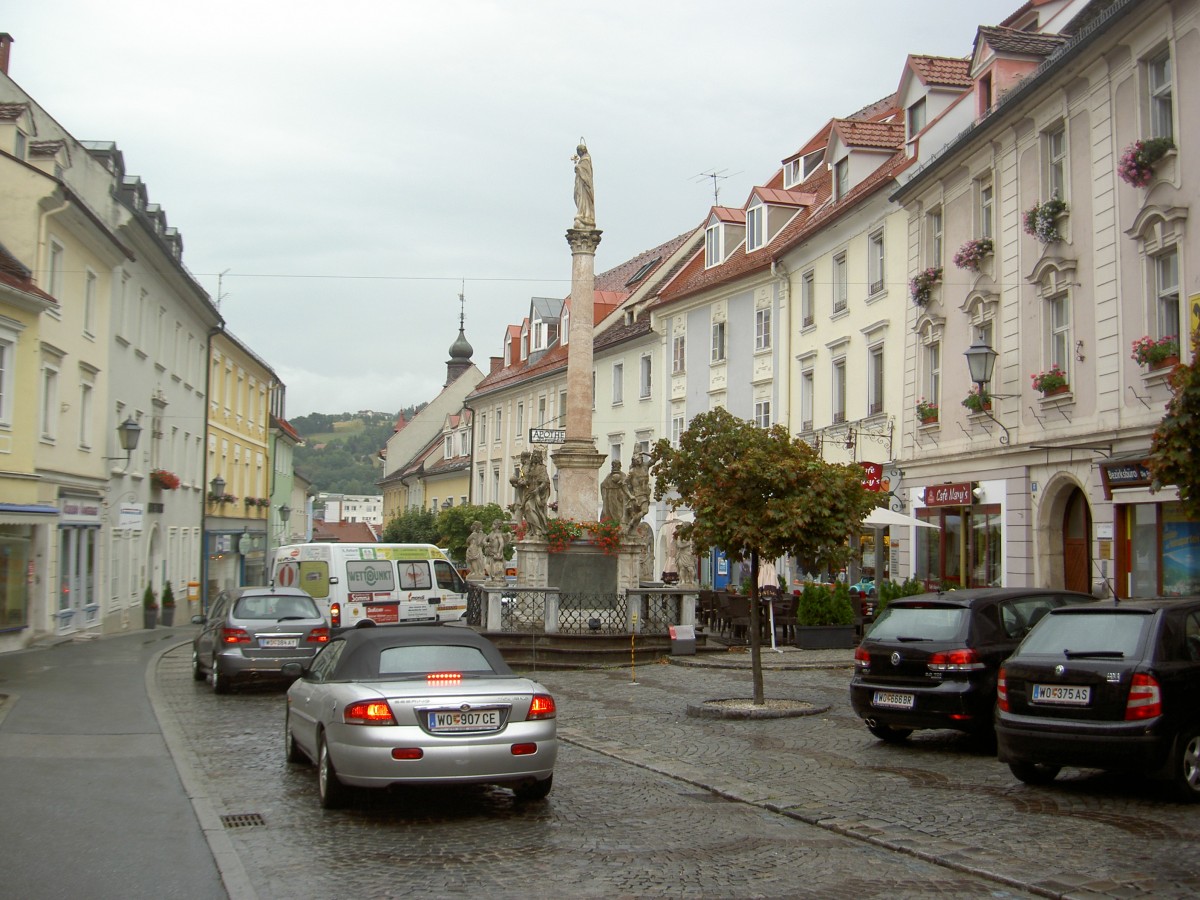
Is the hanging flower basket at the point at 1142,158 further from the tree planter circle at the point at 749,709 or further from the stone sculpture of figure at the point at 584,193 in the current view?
the stone sculpture of figure at the point at 584,193

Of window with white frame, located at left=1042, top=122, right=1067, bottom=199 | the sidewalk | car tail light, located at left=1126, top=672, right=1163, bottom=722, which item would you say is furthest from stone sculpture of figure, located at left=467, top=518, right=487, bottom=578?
car tail light, located at left=1126, top=672, right=1163, bottom=722

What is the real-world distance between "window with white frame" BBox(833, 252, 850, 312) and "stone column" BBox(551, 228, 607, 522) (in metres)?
9.11

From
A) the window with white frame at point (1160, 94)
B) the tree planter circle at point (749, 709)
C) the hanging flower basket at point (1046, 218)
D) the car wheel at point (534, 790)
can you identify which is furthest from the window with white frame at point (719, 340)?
the car wheel at point (534, 790)

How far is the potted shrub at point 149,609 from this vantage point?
35.7 metres

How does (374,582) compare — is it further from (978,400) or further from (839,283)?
(839,283)

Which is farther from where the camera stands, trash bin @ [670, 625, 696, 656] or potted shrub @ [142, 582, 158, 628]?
potted shrub @ [142, 582, 158, 628]

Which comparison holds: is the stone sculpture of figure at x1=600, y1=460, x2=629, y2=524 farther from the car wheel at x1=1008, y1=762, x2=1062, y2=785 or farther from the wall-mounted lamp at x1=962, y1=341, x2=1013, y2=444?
the car wheel at x1=1008, y1=762, x2=1062, y2=785

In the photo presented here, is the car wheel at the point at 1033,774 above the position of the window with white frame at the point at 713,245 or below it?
below

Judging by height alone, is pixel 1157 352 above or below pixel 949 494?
above

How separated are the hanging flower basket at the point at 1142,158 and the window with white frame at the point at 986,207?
5527 millimetres

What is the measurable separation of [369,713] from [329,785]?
0.83 meters

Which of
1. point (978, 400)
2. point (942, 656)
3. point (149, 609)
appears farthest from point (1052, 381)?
point (149, 609)

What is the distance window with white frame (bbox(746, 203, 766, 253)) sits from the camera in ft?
130

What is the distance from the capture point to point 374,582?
985 inches
